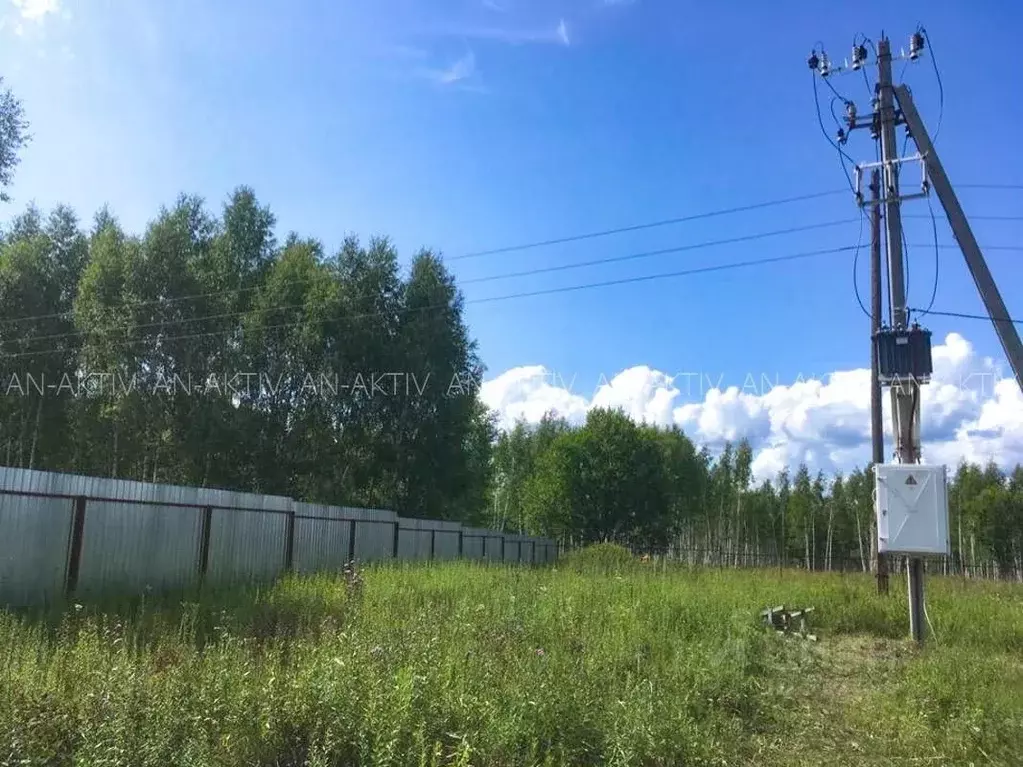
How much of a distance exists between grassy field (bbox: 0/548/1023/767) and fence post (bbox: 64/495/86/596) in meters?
1.60

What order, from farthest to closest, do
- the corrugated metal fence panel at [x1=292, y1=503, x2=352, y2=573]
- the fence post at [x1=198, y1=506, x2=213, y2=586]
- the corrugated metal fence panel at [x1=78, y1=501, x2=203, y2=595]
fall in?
1. the corrugated metal fence panel at [x1=292, y1=503, x2=352, y2=573]
2. the fence post at [x1=198, y1=506, x2=213, y2=586]
3. the corrugated metal fence panel at [x1=78, y1=501, x2=203, y2=595]

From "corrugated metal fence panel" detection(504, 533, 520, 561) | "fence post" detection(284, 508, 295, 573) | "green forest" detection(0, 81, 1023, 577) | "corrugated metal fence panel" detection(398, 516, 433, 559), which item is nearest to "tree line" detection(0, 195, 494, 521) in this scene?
"green forest" detection(0, 81, 1023, 577)

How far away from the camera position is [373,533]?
1881 cm

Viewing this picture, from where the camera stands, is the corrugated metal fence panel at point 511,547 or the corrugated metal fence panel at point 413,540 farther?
the corrugated metal fence panel at point 511,547

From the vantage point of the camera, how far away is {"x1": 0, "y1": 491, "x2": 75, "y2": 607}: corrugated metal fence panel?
9.37 m

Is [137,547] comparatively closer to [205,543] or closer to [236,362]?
[205,543]

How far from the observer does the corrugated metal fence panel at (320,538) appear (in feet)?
51.0

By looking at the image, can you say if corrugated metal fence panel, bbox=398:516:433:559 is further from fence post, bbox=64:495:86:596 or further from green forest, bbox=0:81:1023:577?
fence post, bbox=64:495:86:596

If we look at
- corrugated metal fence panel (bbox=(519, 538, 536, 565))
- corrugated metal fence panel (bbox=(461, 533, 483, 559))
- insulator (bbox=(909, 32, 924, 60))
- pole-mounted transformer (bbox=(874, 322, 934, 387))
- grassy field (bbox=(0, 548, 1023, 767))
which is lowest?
corrugated metal fence panel (bbox=(519, 538, 536, 565))

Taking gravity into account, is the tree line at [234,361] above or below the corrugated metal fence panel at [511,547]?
above

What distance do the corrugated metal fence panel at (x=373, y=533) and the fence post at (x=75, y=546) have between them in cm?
754

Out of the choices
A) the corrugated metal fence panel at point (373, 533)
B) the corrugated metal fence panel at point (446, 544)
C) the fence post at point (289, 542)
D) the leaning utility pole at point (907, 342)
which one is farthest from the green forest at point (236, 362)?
the leaning utility pole at point (907, 342)

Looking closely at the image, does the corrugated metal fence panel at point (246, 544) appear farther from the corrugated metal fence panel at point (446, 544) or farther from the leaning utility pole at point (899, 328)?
the leaning utility pole at point (899, 328)

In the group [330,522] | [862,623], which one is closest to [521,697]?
[862,623]
